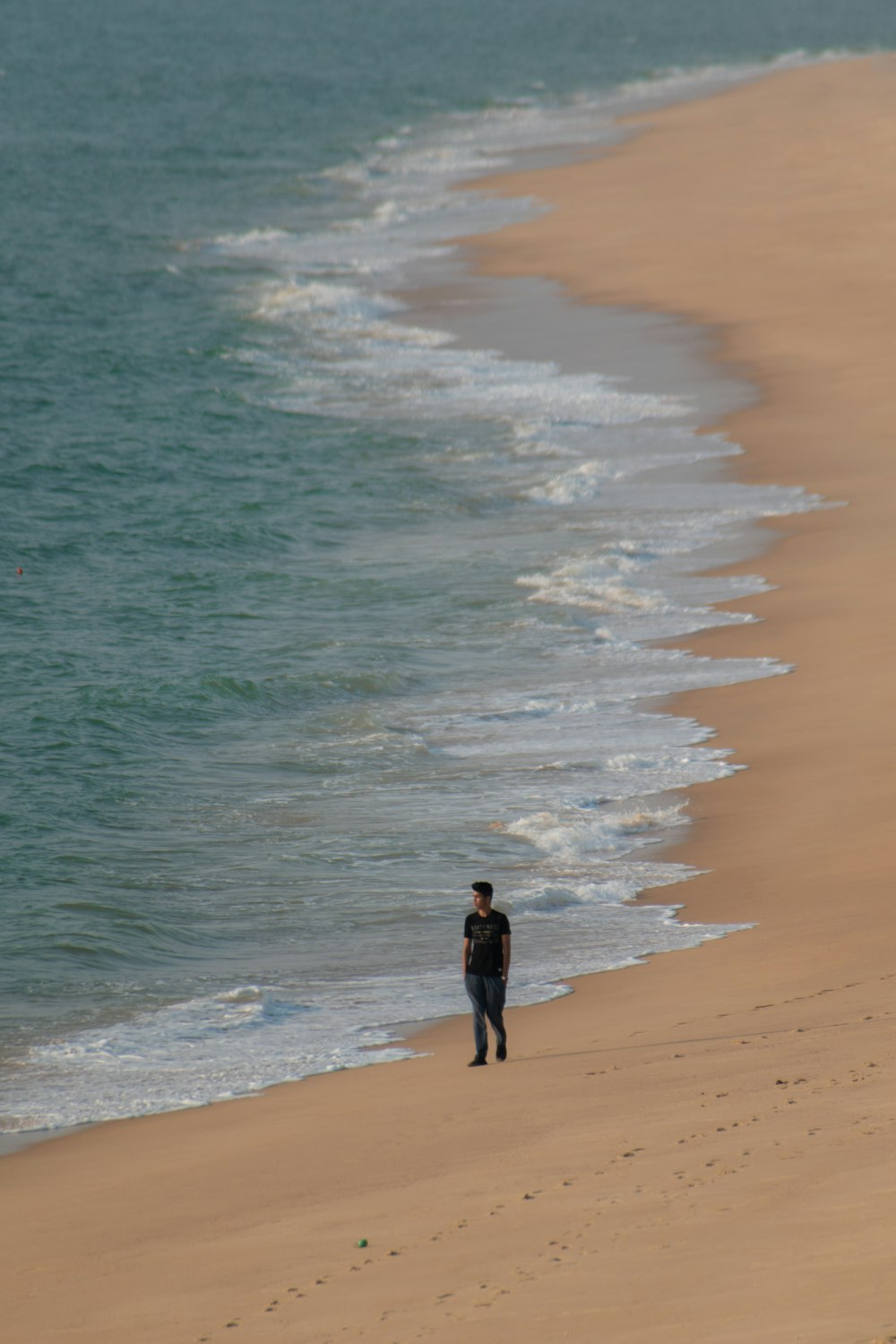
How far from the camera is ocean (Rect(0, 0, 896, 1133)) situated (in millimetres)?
13289

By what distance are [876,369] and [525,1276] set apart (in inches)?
1044

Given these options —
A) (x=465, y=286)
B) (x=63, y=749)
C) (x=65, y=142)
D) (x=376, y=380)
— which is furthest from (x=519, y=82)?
(x=63, y=749)

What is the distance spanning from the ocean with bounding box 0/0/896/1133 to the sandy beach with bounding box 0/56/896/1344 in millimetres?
675

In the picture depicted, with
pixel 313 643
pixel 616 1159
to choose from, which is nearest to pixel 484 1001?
pixel 616 1159

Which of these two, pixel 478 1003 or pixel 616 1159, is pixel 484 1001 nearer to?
pixel 478 1003

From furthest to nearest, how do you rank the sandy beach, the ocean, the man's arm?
the ocean → the man's arm → the sandy beach

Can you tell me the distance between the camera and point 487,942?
10844mm

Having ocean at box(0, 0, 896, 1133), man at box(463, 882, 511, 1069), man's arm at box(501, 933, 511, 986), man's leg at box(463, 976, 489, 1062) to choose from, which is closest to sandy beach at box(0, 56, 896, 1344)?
man's leg at box(463, 976, 489, 1062)

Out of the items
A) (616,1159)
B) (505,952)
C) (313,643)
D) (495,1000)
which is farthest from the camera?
(313,643)

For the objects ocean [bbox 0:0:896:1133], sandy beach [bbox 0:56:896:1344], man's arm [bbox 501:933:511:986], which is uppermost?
ocean [bbox 0:0:896:1133]

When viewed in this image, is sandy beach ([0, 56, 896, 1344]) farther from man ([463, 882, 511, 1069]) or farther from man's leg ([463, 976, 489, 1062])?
man ([463, 882, 511, 1069])

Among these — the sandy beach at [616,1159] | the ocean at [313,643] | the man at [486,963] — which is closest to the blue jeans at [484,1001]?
the man at [486,963]

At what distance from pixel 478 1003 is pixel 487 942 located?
0.37m

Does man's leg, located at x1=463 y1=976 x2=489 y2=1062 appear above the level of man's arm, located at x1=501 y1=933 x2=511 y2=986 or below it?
below
